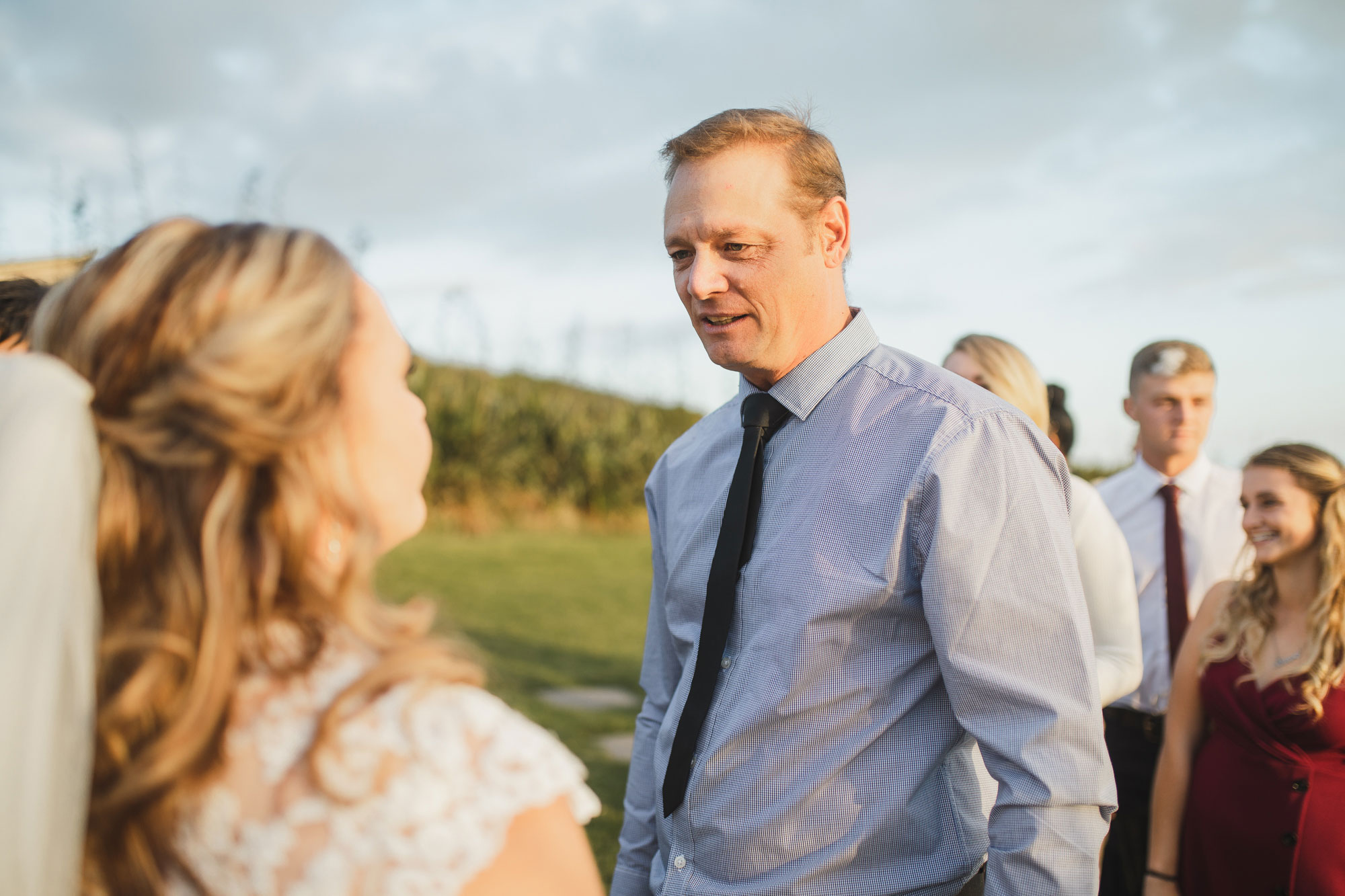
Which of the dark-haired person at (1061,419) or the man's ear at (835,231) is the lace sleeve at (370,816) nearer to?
the man's ear at (835,231)

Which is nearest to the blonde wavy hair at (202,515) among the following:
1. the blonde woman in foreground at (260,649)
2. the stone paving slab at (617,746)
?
the blonde woman in foreground at (260,649)

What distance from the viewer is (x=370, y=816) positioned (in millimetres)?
922

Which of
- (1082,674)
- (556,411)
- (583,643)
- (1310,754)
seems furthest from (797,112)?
(556,411)

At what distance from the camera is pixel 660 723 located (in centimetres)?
237

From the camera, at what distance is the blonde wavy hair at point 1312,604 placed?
2.94 metres

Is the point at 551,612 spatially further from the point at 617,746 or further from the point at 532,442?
the point at 532,442

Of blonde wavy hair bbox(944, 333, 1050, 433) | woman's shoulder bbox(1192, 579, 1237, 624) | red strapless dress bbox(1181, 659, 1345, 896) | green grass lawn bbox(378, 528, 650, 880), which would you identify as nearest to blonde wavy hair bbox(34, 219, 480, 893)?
blonde wavy hair bbox(944, 333, 1050, 433)

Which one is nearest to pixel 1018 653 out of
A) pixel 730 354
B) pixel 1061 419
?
pixel 730 354

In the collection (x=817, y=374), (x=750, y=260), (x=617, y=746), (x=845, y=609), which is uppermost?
(x=750, y=260)

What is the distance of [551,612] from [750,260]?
6147mm

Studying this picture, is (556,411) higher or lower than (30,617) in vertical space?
lower

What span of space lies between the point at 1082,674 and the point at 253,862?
141 cm

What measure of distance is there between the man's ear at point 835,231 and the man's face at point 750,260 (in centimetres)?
7

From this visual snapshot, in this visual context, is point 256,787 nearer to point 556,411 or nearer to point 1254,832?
point 1254,832
